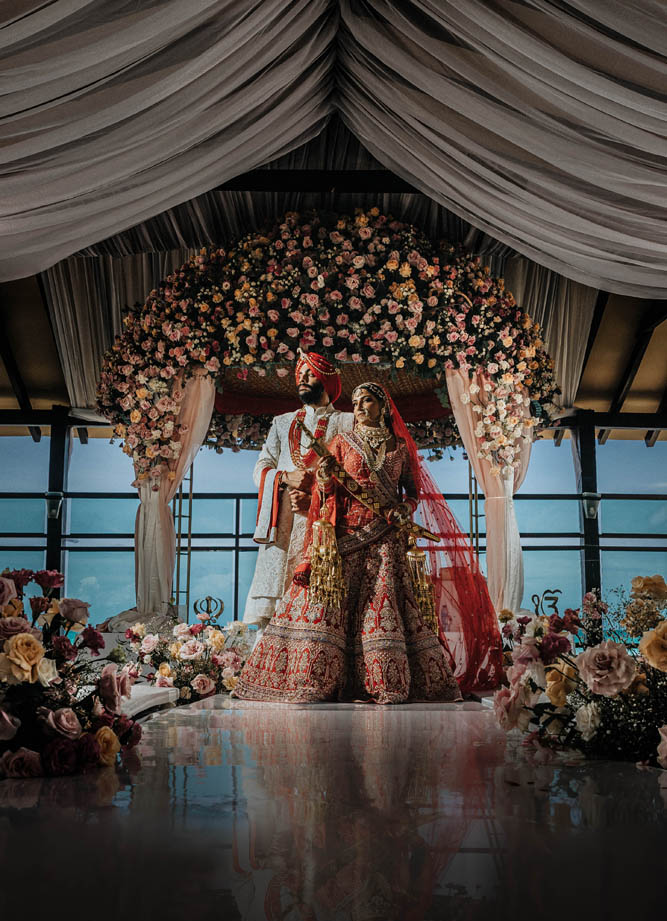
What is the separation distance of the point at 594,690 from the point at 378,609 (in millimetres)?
2152

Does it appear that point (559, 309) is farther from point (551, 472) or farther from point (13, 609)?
point (13, 609)

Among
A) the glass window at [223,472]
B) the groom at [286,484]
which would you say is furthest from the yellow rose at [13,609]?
the glass window at [223,472]

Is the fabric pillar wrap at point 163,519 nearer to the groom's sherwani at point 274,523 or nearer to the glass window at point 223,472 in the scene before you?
the groom's sherwani at point 274,523

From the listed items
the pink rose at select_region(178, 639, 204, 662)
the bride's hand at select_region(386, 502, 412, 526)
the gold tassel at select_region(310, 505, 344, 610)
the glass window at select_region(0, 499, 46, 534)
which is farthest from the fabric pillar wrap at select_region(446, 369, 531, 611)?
the glass window at select_region(0, 499, 46, 534)

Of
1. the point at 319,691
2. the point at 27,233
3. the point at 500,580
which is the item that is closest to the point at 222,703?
the point at 319,691

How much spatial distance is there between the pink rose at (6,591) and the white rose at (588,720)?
1.79 metres

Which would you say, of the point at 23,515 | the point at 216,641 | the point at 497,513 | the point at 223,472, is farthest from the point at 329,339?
the point at 23,515

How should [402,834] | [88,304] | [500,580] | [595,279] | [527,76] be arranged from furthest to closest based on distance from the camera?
1. [88,304]
2. [500,580]
3. [595,279]
4. [527,76]
5. [402,834]

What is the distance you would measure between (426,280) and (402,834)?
15.4ft

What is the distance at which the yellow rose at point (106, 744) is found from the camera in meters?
2.57

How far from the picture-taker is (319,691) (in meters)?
4.41

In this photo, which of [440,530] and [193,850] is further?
[440,530]

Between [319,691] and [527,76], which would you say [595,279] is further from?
[319,691]

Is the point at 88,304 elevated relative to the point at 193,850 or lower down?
elevated
